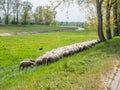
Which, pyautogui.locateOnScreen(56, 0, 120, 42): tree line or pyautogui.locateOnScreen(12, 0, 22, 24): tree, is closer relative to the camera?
pyautogui.locateOnScreen(56, 0, 120, 42): tree line

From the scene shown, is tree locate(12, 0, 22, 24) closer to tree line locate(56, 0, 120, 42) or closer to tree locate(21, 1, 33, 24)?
tree locate(21, 1, 33, 24)

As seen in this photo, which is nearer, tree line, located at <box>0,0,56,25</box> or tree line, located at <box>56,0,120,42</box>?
tree line, located at <box>56,0,120,42</box>

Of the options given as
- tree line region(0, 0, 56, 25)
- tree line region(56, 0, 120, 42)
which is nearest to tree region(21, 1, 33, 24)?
tree line region(0, 0, 56, 25)

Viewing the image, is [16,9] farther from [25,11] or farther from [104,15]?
[104,15]

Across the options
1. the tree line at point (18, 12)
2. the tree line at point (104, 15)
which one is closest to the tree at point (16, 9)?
the tree line at point (18, 12)

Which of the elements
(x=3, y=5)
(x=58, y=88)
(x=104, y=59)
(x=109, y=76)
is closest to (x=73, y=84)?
(x=58, y=88)

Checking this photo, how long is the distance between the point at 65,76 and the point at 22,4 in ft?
320

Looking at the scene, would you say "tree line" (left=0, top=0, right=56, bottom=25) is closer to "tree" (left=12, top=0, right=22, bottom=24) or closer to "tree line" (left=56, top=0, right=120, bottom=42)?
"tree" (left=12, top=0, right=22, bottom=24)

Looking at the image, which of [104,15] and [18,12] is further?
[18,12]

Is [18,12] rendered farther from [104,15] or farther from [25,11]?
[104,15]

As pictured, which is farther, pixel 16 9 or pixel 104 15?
pixel 16 9

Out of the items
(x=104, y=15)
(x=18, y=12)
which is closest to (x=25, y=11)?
(x=18, y=12)

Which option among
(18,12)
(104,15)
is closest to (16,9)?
(18,12)

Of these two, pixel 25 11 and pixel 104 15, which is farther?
pixel 25 11
